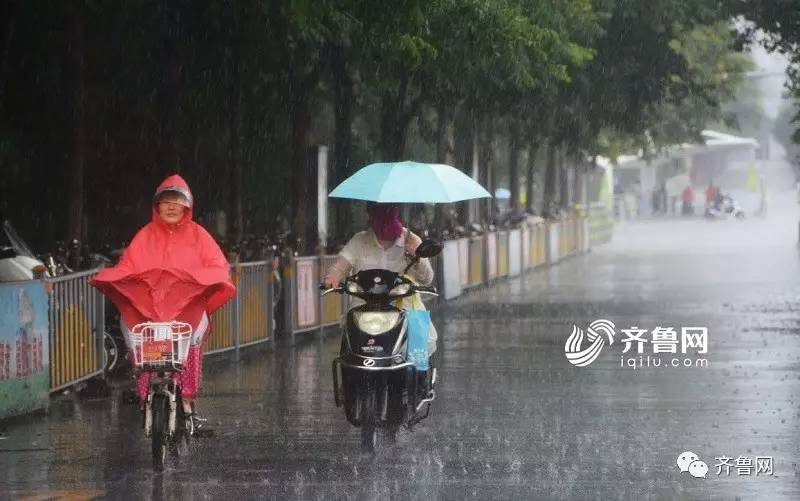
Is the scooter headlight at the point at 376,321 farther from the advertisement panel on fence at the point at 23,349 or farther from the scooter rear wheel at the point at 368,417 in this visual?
the advertisement panel on fence at the point at 23,349

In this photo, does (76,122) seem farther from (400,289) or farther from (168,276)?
(168,276)

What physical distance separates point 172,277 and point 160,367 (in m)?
0.59

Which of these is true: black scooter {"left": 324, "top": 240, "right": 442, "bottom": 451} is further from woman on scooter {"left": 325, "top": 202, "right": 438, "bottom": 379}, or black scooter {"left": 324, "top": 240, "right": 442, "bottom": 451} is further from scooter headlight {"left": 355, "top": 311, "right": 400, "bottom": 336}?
woman on scooter {"left": 325, "top": 202, "right": 438, "bottom": 379}

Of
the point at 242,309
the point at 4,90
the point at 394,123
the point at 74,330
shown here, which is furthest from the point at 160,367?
the point at 394,123

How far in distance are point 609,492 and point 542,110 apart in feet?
86.0

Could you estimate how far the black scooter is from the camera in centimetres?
1209

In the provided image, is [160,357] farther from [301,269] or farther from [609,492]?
[301,269]

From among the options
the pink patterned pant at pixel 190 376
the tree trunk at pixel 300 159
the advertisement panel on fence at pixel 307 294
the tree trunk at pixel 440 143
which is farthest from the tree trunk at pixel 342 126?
the pink patterned pant at pixel 190 376

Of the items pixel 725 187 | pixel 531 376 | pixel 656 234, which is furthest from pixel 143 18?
pixel 725 187

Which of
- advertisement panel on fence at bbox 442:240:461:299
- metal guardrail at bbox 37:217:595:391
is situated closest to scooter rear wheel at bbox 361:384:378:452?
metal guardrail at bbox 37:217:595:391

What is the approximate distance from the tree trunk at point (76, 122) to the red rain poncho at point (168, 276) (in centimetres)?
949

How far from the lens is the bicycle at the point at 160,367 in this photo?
11125mm

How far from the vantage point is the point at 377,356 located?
1208 centimetres

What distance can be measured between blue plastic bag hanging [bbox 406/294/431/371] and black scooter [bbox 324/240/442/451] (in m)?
0.10
